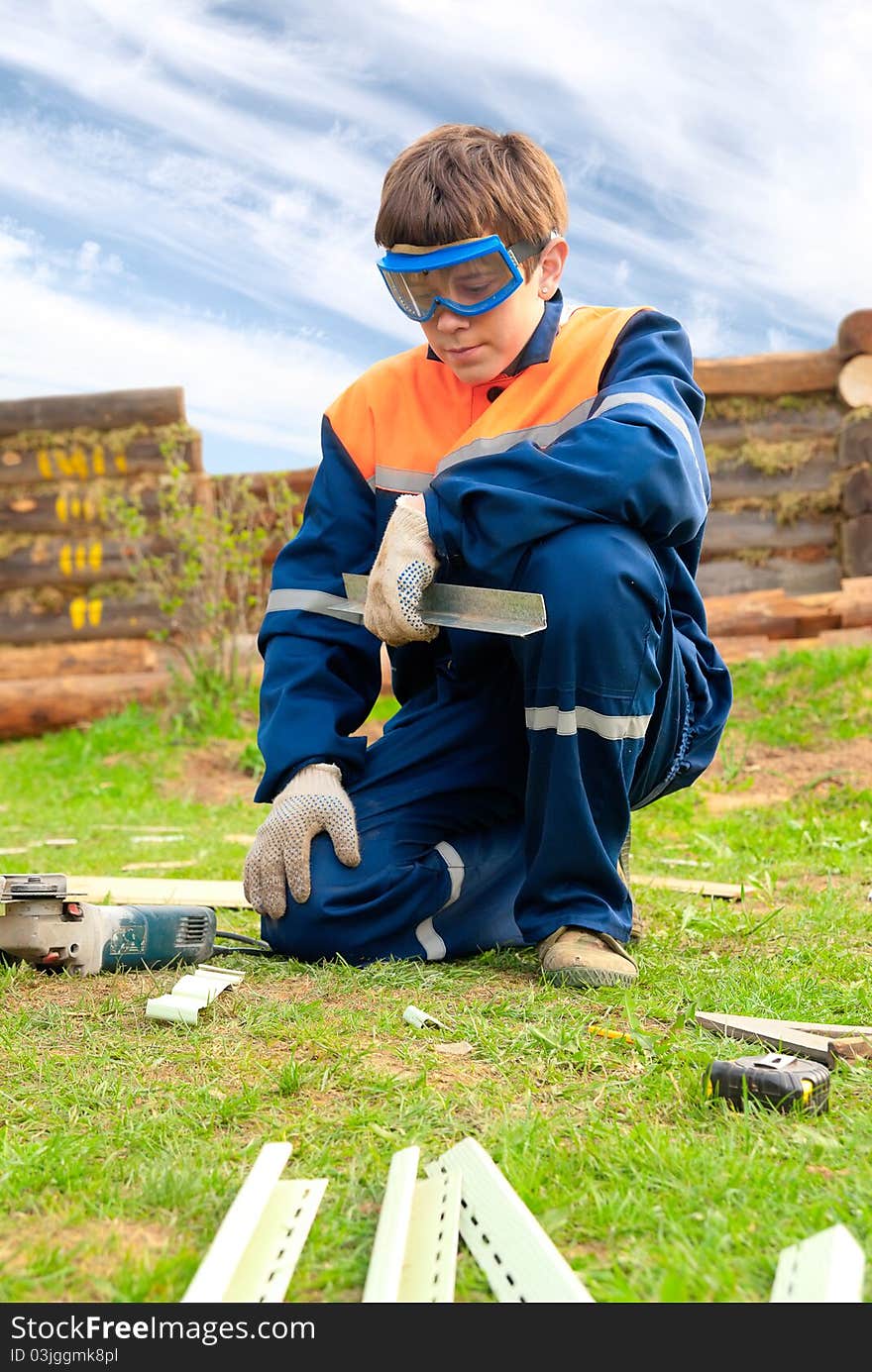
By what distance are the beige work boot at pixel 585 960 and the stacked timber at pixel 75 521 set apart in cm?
783

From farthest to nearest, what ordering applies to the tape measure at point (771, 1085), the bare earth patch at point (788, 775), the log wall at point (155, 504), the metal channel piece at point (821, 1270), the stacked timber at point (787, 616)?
1. the log wall at point (155, 504)
2. the stacked timber at point (787, 616)
3. the bare earth patch at point (788, 775)
4. the tape measure at point (771, 1085)
5. the metal channel piece at point (821, 1270)

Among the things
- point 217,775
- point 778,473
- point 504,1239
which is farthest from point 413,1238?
point 778,473

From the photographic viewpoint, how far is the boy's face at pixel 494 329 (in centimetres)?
283

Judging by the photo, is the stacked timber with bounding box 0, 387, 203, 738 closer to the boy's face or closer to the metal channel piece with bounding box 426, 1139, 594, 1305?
the boy's face

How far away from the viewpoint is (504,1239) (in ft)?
A: 4.75

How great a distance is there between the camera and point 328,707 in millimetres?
3002

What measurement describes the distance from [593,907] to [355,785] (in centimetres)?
70

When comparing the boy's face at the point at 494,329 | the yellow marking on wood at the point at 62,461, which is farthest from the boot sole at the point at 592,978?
the yellow marking on wood at the point at 62,461

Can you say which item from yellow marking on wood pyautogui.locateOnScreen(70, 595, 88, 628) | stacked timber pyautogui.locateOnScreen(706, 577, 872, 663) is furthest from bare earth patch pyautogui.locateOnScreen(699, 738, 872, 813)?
yellow marking on wood pyautogui.locateOnScreen(70, 595, 88, 628)

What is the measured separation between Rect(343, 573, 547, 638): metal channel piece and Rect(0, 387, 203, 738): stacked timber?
7.66 meters

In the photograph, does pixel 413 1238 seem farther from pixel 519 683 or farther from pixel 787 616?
pixel 787 616

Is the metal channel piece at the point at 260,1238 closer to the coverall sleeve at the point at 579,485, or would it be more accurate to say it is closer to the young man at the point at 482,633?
the young man at the point at 482,633

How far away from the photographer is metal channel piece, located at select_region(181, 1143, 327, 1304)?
1.36 meters
